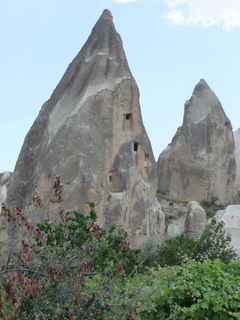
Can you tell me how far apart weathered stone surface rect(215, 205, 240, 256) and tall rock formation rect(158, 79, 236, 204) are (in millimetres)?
5382

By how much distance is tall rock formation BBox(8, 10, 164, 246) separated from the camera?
15125mm

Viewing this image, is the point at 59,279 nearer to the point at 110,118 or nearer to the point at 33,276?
the point at 33,276

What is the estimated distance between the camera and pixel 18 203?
1659cm

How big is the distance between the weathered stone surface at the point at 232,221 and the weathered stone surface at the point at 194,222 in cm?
57

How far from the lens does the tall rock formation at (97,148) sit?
15.1m

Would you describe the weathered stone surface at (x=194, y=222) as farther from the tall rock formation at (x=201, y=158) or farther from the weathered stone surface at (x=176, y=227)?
the tall rock formation at (x=201, y=158)

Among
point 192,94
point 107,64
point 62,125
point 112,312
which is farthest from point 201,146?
point 112,312

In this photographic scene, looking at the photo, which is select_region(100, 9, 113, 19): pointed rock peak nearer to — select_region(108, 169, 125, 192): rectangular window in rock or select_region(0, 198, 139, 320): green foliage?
select_region(108, 169, 125, 192): rectangular window in rock

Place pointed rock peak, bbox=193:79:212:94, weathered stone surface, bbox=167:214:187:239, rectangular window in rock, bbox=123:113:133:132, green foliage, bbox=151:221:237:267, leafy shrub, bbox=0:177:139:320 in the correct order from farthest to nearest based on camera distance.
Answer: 1. pointed rock peak, bbox=193:79:212:94
2. weathered stone surface, bbox=167:214:187:239
3. rectangular window in rock, bbox=123:113:133:132
4. green foliage, bbox=151:221:237:267
5. leafy shrub, bbox=0:177:139:320

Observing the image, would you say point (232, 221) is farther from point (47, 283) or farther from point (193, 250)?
point (47, 283)

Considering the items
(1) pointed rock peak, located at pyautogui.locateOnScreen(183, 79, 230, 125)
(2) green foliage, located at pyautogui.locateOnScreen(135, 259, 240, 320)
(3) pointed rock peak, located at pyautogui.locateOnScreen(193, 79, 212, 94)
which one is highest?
(3) pointed rock peak, located at pyautogui.locateOnScreen(193, 79, 212, 94)

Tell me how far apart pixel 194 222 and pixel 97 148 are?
4882 mm

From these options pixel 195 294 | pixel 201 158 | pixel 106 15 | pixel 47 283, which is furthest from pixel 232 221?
pixel 47 283

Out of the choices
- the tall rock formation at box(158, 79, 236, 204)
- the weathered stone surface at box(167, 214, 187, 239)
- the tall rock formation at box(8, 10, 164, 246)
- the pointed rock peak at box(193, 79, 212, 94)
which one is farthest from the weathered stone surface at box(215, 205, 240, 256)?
the pointed rock peak at box(193, 79, 212, 94)
